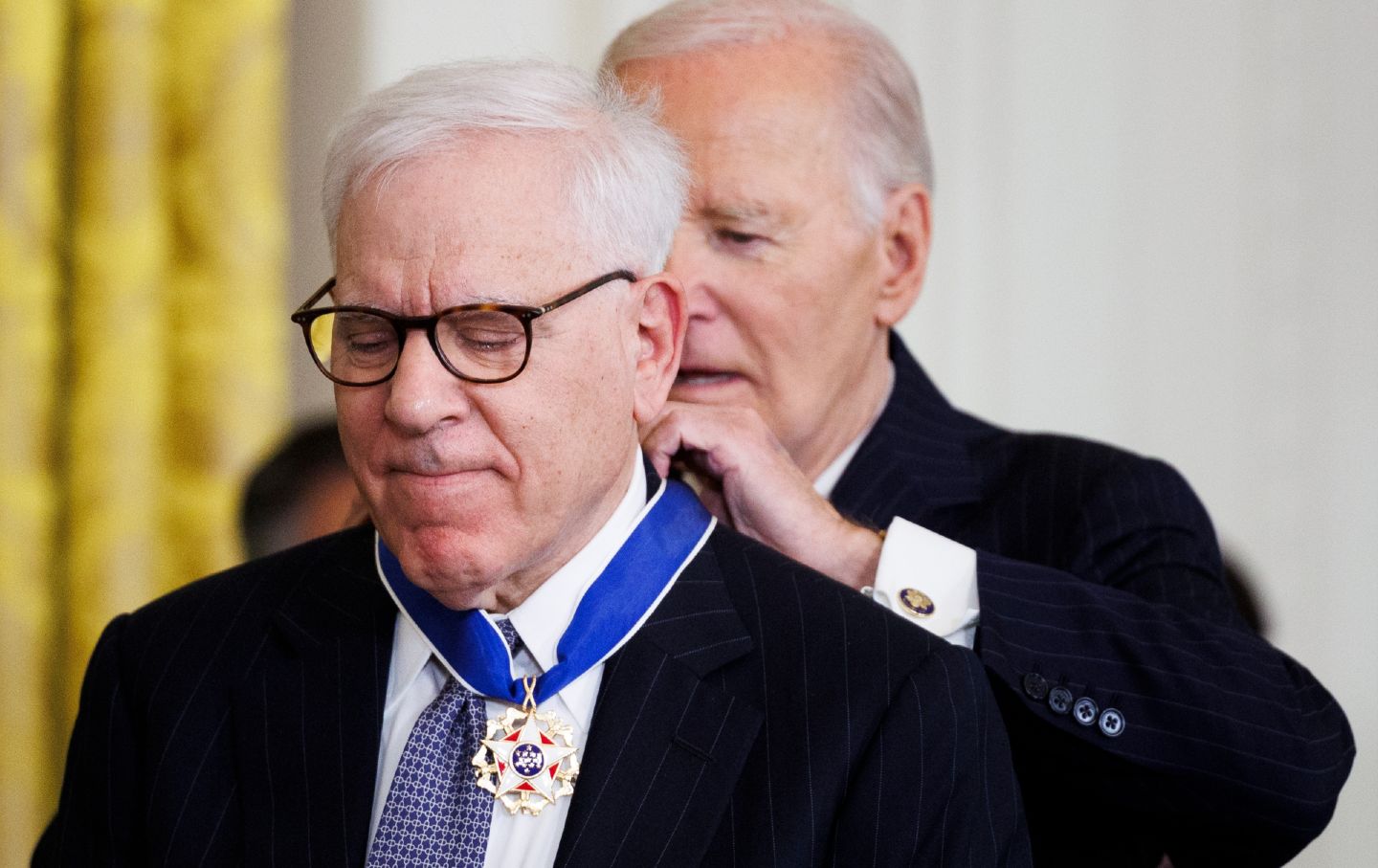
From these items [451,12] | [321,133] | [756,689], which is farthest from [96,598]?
[756,689]

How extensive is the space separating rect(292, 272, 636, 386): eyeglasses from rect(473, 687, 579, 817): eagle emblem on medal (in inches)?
12.5

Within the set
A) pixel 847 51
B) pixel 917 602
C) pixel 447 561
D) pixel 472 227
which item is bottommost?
Result: pixel 917 602

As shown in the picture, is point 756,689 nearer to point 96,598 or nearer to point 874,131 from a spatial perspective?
point 874,131

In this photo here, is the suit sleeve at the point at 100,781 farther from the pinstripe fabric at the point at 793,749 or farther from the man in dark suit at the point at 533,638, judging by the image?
the pinstripe fabric at the point at 793,749

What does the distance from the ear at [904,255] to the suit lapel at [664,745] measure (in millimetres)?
778

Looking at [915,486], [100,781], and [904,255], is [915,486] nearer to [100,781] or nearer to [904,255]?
[904,255]

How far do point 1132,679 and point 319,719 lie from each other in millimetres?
866

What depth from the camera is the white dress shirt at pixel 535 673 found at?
4.74ft

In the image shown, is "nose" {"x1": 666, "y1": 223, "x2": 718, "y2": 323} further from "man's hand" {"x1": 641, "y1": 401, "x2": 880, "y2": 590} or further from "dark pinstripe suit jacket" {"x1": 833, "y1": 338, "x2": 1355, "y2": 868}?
"dark pinstripe suit jacket" {"x1": 833, "y1": 338, "x2": 1355, "y2": 868}

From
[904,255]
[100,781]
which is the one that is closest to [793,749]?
[100,781]

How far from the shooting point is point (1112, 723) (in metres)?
1.77

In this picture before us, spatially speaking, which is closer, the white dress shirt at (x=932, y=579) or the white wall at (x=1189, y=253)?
the white dress shirt at (x=932, y=579)

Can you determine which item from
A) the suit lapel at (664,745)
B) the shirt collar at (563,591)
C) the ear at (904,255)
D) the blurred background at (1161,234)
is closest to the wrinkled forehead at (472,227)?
the shirt collar at (563,591)

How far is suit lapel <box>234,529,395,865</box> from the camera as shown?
1.50 metres
